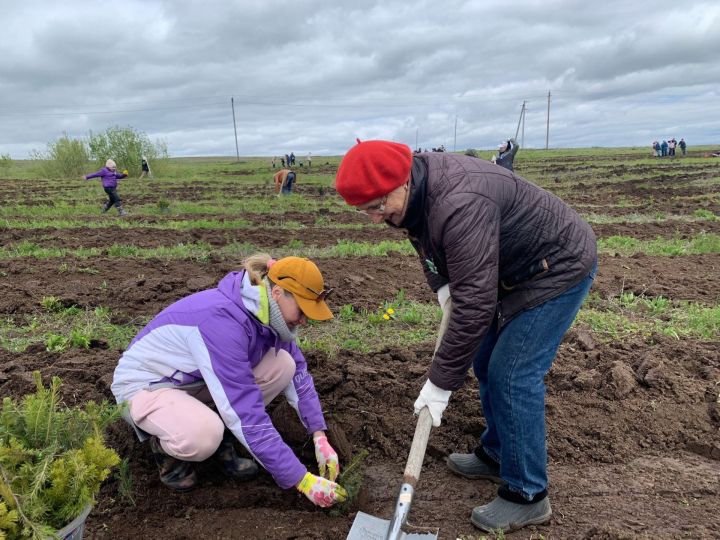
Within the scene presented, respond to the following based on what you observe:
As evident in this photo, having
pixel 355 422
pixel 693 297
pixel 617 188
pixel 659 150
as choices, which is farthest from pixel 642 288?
pixel 659 150

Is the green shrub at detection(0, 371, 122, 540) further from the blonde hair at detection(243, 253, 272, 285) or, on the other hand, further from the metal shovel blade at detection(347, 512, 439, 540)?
the metal shovel blade at detection(347, 512, 439, 540)

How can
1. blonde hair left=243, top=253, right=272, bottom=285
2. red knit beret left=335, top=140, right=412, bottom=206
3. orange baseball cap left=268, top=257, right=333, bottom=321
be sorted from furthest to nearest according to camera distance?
blonde hair left=243, top=253, right=272, bottom=285, orange baseball cap left=268, top=257, right=333, bottom=321, red knit beret left=335, top=140, right=412, bottom=206

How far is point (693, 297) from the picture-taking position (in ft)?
20.0

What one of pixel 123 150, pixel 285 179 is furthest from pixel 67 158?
pixel 285 179

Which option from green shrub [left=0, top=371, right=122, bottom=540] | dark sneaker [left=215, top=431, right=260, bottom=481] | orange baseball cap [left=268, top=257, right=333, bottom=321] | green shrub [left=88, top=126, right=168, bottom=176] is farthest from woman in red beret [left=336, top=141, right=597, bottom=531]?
green shrub [left=88, top=126, right=168, bottom=176]

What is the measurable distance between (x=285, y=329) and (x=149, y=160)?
3789 centimetres

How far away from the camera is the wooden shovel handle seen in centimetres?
242

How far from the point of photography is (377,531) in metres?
2.52

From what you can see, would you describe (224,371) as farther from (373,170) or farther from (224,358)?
(373,170)

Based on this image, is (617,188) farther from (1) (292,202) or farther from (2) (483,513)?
(2) (483,513)

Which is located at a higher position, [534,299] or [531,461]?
[534,299]

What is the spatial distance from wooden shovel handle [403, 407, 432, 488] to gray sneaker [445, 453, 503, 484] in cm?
92

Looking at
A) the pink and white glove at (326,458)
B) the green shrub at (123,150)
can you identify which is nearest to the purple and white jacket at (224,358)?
the pink and white glove at (326,458)

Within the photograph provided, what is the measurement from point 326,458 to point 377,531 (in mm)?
578
